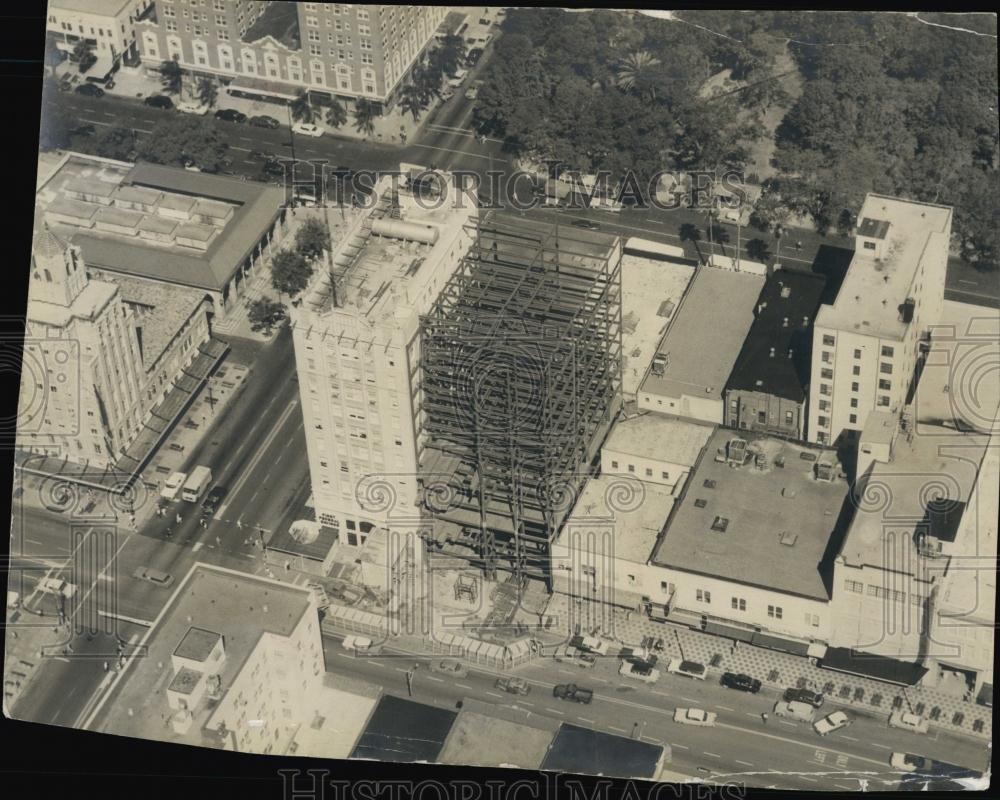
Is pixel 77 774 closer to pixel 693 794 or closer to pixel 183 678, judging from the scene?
pixel 183 678

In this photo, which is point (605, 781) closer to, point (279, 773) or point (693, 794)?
point (693, 794)

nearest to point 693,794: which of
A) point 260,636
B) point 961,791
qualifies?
point 961,791

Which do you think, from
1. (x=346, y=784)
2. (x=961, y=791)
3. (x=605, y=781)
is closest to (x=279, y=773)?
(x=346, y=784)

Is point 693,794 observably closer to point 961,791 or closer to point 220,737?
point 961,791

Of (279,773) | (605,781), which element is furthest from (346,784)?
(605,781)

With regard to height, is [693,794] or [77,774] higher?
[693,794]

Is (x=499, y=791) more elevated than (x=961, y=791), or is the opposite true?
(x=961, y=791)

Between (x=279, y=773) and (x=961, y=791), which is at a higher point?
(x=961, y=791)
